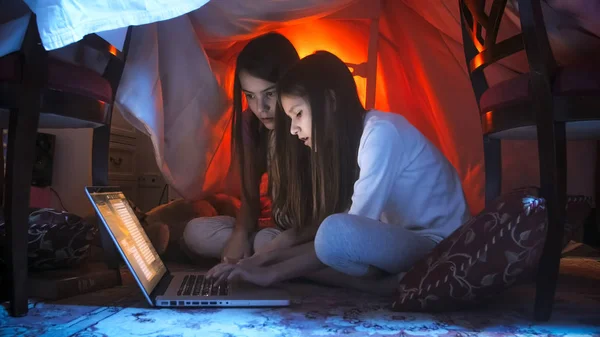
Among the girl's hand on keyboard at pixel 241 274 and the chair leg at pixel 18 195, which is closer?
the chair leg at pixel 18 195

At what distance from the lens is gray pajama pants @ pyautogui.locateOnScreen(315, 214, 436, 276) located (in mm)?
1032

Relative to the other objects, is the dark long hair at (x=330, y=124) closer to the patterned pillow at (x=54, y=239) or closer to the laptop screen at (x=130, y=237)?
the laptop screen at (x=130, y=237)

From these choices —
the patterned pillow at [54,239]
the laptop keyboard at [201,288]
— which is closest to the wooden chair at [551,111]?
the laptop keyboard at [201,288]

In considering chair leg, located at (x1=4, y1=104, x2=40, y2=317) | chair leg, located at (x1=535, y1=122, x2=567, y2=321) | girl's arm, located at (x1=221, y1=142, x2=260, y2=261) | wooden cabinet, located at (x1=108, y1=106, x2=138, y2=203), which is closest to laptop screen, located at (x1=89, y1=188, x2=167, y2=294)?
chair leg, located at (x1=4, y1=104, x2=40, y2=317)

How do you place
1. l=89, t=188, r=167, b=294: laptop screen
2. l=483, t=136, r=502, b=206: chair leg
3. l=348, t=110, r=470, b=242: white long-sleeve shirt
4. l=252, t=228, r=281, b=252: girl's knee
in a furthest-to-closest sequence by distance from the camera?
l=252, t=228, r=281, b=252: girl's knee
l=483, t=136, r=502, b=206: chair leg
l=348, t=110, r=470, b=242: white long-sleeve shirt
l=89, t=188, r=167, b=294: laptop screen

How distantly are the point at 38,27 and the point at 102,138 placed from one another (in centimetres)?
41

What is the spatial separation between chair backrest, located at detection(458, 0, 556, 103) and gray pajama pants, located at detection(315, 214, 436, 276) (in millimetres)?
405

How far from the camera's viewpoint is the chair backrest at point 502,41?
0.90m

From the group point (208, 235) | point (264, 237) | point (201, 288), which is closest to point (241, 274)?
point (201, 288)

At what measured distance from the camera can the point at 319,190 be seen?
1.25 meters

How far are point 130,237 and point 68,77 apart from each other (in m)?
0.34

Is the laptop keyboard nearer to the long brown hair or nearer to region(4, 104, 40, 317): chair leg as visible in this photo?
region(4, 104, 40, 317): chair leg

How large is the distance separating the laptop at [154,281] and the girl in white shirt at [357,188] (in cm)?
4

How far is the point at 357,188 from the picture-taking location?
1.09 m
